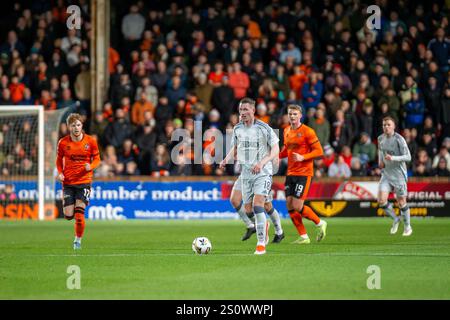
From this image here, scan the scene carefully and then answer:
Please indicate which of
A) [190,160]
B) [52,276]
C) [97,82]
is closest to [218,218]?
[190,160]

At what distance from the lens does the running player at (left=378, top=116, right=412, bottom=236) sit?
18.2 m

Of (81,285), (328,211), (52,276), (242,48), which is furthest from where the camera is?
(242,48)

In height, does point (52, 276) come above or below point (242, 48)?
below

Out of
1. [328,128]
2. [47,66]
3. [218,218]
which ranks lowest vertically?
[218,218]

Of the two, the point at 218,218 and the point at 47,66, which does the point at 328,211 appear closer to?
the point at 218,218

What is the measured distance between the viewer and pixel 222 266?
1245 centimetres

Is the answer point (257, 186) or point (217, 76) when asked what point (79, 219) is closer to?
point (257, 186)

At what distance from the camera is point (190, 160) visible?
2434 centimetres

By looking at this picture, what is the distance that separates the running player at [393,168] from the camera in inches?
717

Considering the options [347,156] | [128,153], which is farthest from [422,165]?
[128,153]

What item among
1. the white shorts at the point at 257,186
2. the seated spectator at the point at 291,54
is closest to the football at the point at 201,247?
the white shorts at the point at 257,186

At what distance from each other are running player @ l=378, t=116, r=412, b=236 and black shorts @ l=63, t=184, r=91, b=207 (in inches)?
230

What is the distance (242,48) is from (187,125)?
316 centimetres

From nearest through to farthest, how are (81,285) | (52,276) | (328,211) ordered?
(81,285) → (52,276) → (328,211)
